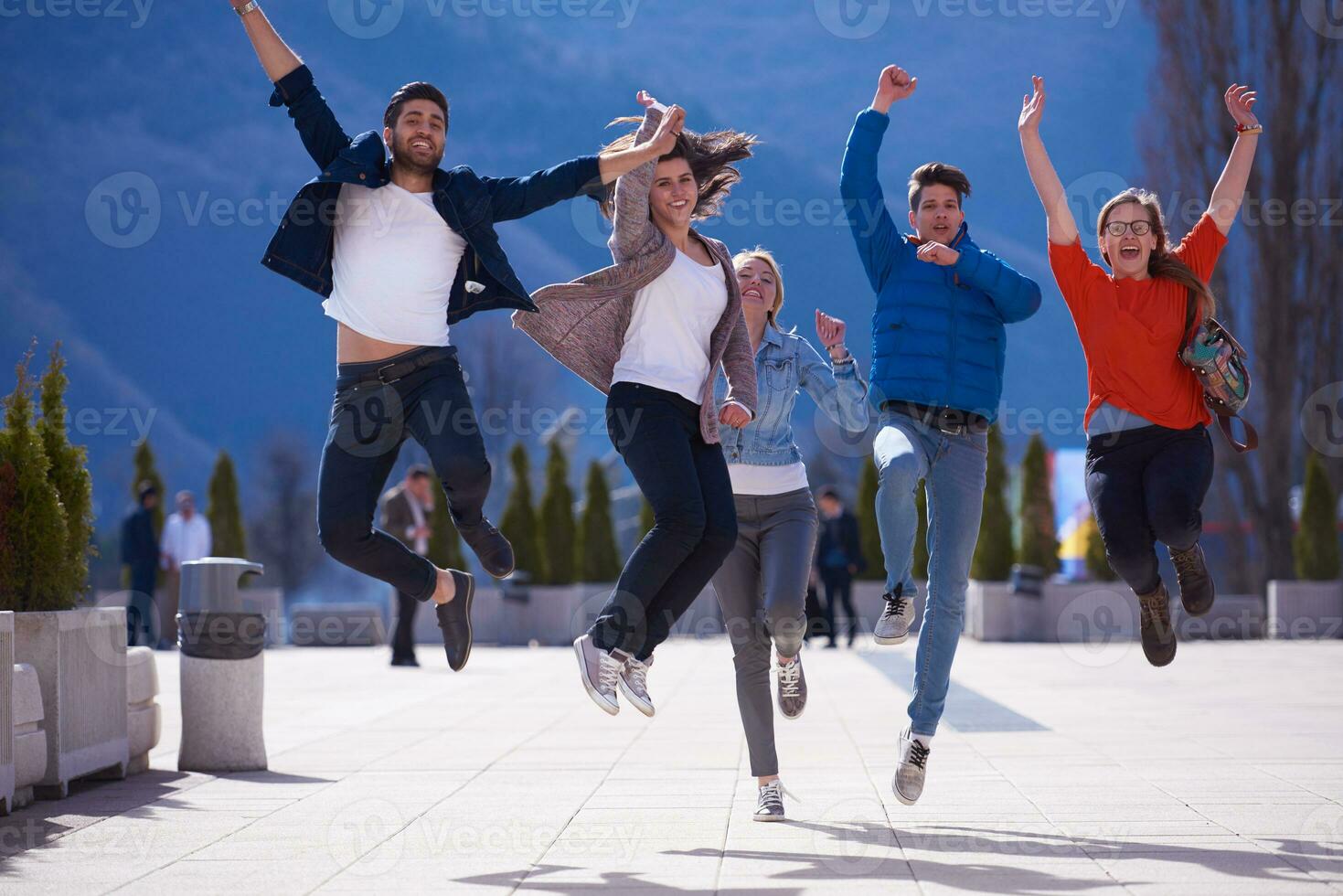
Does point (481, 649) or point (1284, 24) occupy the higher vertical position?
point (1284, 24)

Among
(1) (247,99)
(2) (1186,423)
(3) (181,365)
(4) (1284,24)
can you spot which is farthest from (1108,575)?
(1) (247,99)

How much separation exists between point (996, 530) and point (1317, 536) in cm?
485

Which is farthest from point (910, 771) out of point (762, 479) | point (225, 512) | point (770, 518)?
point (225, 512)

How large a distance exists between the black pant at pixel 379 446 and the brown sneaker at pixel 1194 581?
2.90 meters

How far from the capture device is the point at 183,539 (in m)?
19.9

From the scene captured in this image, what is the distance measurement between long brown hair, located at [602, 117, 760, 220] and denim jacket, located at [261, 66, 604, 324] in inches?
9.1

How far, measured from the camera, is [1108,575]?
81.1 ft

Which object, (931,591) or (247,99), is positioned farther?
(247,99)

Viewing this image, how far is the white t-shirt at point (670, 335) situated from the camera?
5.40m

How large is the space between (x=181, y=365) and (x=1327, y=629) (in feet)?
293

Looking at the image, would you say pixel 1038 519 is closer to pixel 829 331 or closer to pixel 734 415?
pixel 829 331

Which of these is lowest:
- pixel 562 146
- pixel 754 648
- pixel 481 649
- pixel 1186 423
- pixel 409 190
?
pixel 481 649

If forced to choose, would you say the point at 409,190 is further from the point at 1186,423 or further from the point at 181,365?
the point at 181,365

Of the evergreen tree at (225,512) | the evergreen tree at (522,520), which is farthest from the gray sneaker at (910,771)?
the evergreen tree at (225,512)
